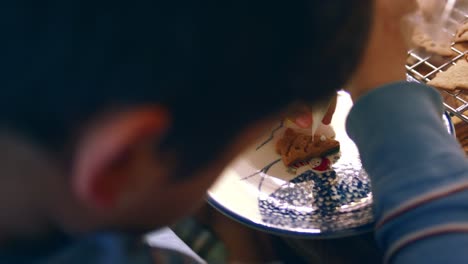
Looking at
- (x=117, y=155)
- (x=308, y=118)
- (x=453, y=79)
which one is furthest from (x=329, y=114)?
(x=117, y=155)

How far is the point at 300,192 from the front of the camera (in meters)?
0.60

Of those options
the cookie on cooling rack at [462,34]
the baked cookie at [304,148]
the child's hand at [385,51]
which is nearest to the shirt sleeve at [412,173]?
the child's hand at [385,51]

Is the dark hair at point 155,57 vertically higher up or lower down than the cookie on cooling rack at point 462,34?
higher up

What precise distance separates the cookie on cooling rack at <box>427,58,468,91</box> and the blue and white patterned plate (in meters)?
0.06

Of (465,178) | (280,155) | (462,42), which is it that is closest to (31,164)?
(465,178)

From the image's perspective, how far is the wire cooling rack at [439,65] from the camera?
637 millimetres

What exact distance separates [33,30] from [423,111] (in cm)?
35

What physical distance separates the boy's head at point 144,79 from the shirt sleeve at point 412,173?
0.62 feet

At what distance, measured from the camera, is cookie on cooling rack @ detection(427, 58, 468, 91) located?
628 millimetres

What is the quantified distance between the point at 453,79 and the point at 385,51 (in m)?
0.15

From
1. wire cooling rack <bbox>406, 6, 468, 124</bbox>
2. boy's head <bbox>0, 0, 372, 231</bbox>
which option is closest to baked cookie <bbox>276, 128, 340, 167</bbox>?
wire cooling rack <bbox>406, 6, 468, 124</bbox>

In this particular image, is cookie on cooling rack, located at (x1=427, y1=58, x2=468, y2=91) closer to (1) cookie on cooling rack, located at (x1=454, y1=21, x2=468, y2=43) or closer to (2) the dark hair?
(1) cookie on cooling rack, located at (x1=454, y1=21, x2=468, y2=43)

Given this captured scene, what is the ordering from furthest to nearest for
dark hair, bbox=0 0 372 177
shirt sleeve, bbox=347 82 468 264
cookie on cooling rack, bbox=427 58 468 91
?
1. cookie on cooling rack, bbox=427 58 468 91
2. shirt sleeve, bbox=347 82 468 264
3. dark hair, bbox=0 0 372 177

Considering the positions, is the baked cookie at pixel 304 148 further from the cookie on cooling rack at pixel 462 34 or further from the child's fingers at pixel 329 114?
the cookie on cooling rack at pixel 462 34
